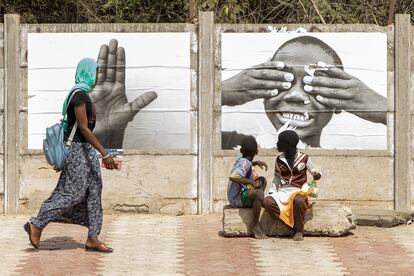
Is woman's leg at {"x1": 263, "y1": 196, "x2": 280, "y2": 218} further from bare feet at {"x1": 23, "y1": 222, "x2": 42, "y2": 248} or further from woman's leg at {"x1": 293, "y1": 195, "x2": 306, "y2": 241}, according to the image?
bare feet at {"x1": 23, "y1": 222, "x2": 42, "y2": 248}

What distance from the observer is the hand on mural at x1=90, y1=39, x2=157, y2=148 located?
41.3 ft

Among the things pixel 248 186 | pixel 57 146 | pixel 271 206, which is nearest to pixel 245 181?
pixel 248 186

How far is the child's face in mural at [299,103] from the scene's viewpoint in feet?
41.2

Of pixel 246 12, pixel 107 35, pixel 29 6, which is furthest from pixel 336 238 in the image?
pixel 29 6

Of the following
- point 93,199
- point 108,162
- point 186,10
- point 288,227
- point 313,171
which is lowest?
point 288,227

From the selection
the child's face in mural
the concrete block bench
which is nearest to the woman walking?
the concrete block bench

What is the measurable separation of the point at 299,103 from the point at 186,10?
6160 mm

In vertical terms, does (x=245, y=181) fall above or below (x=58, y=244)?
above

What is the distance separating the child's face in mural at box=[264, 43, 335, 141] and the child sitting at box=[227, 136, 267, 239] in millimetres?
1562

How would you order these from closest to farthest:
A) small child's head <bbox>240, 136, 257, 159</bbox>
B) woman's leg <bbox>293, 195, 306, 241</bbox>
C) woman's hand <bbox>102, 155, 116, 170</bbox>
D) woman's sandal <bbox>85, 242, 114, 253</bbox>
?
1. woman's hand <bbox>102, 155, 116, 170</bbox>
2. woman's sandal <bbox>85, 242, 114, 253</bbox>
3. woman's leg <bbox>293, 195, 306, 241</bbox>
4. small child's head <bbox>240, 136, 257, 159</bbox>

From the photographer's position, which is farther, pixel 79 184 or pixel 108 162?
pixel 79 184

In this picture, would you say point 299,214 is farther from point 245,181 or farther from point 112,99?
point 112,99

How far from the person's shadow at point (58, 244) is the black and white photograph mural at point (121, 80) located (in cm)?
205

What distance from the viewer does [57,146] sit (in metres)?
9.82
